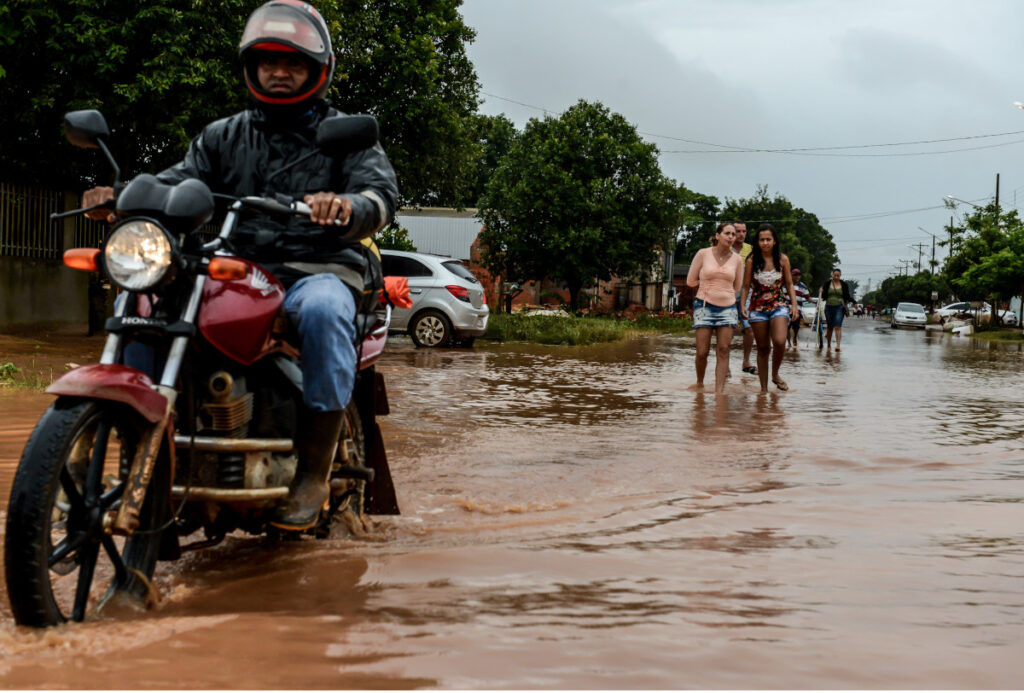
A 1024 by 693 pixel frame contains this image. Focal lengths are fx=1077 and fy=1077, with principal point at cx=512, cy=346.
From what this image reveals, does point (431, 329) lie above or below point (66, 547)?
above

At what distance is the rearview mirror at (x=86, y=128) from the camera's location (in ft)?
11.3

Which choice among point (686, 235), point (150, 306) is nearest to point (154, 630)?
point (150, 306)

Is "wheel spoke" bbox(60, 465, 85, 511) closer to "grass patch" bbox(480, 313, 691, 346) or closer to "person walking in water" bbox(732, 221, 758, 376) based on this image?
"person walking in water" bbox(732, 221, 758, 376)

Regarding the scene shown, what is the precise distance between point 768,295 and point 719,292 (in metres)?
0.75

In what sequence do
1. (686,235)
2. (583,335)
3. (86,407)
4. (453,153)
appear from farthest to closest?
(686,235), (453,153), (583,335), (86,407)

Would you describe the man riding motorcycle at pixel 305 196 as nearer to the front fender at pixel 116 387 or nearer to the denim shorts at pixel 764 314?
the front fender at pixel 116 387

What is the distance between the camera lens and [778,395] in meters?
11.6

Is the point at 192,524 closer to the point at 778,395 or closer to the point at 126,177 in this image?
the point at 778,395

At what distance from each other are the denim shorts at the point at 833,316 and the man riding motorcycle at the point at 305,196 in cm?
1957

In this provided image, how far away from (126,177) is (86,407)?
54.3ft

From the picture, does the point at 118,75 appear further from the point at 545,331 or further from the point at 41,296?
the point at 545,331

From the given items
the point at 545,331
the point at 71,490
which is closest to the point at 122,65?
the point at 545,331

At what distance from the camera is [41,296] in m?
17.7

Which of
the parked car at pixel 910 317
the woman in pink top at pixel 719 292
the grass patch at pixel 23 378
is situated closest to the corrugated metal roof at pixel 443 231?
the parked car at pixel 910 317
